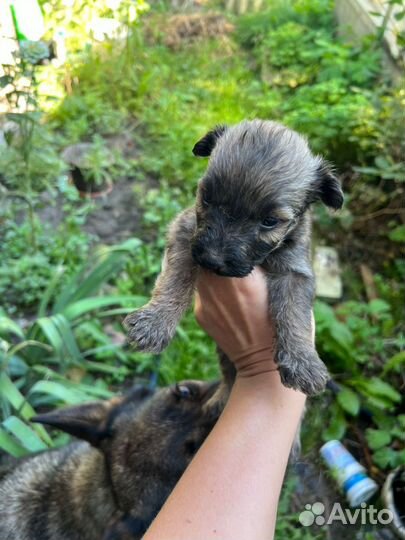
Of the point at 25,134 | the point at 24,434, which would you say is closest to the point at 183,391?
the point at 24,434

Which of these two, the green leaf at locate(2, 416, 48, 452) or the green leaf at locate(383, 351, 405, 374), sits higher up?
the green leaf at locate(2, 416, 48, 452)

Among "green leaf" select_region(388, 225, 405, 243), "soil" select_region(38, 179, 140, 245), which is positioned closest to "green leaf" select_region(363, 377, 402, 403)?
"green leaf" select_region(388, 225, 405, 243)

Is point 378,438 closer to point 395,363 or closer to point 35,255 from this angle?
point 395,363

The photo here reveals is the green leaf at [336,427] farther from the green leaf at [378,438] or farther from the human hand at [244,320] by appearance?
the human hand at [244,320]

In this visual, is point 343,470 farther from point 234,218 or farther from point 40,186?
point 40,186

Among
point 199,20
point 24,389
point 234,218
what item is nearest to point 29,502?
point 24,389

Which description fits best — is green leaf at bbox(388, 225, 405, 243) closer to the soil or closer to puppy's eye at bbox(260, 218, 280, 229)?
the soil
